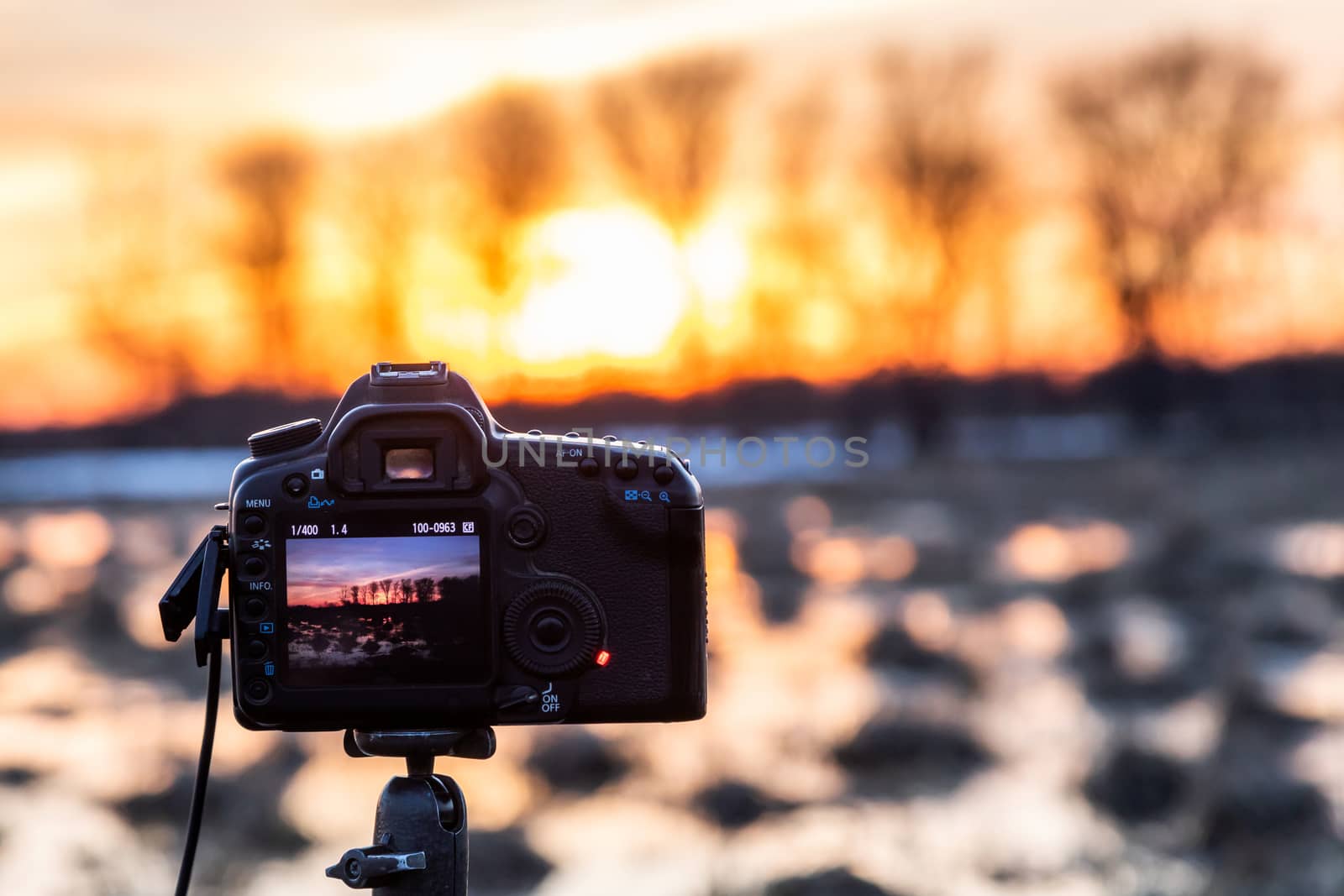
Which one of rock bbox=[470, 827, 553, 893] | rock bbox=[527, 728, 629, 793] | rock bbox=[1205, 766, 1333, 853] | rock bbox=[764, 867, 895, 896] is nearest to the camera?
rock bbox=[764, 867, 895, 896]

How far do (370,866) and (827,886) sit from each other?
271cm

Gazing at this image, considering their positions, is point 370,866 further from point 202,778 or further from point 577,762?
point 577,762

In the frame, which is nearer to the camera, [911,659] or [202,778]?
[202,778]

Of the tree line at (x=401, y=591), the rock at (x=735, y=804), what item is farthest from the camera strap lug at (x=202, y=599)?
the rock at (x=735, y=804)

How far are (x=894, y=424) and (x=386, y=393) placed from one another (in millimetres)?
27889

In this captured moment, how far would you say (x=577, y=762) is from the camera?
5160 millimetres

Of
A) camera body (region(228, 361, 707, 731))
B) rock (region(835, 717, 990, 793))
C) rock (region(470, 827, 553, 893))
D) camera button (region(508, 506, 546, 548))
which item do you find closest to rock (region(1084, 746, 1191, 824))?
rock (region(835, 717, 990, 793))

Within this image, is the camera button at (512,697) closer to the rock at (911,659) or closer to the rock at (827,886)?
the rock at (827,886)

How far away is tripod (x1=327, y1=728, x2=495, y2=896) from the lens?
144 centimetres

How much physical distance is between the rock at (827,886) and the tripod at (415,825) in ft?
8.39

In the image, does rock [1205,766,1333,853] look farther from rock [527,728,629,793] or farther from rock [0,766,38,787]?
rock [0,766,38,787]

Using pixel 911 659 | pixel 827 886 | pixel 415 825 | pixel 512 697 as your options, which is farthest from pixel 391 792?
pixel 911 659

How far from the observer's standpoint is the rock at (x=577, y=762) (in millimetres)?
5027

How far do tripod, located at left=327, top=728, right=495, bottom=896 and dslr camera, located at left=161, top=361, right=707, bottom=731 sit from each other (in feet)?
0.11
